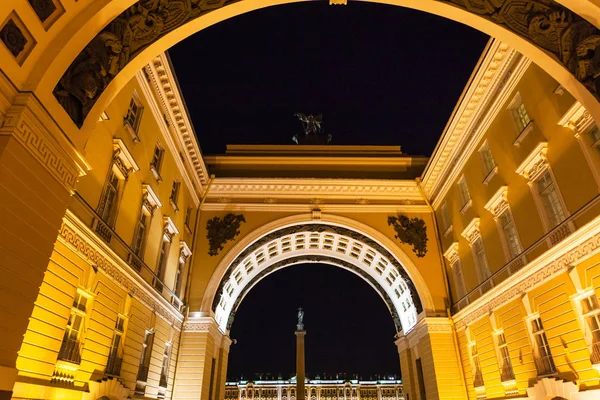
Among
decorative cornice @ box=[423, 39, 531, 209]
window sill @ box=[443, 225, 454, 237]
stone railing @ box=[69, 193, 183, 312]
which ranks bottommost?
stone railing @ box=[69, 193, 183, 312]

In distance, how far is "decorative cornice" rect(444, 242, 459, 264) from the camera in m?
21.0

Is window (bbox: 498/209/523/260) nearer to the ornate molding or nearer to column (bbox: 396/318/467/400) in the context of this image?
column (bbox: 396/318/467/400)

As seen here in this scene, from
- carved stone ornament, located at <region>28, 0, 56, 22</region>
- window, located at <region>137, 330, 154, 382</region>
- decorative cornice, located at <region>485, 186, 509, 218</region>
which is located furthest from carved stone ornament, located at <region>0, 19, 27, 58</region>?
decorative cornice, located at <region>485, 186, 509, 218</region>

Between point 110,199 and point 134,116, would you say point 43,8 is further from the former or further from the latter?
point 134,116

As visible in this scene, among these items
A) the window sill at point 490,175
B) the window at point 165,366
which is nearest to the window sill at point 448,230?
the window sill at point 490,175

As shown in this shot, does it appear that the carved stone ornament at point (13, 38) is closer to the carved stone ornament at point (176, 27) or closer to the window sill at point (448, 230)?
the carved stone ornament at point (176, 27)

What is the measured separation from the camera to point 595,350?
10.9 meters

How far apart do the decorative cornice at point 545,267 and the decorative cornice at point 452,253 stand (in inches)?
127

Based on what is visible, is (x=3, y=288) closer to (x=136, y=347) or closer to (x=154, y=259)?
(x=136, y=347)

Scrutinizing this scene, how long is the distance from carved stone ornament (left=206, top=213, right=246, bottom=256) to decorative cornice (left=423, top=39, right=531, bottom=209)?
11.7 metres

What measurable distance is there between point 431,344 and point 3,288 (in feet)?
64.9

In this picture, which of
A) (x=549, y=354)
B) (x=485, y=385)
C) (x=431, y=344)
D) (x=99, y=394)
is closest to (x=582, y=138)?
(x=549, y=354)

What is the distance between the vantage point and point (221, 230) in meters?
23.6

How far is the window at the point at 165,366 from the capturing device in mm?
17909
